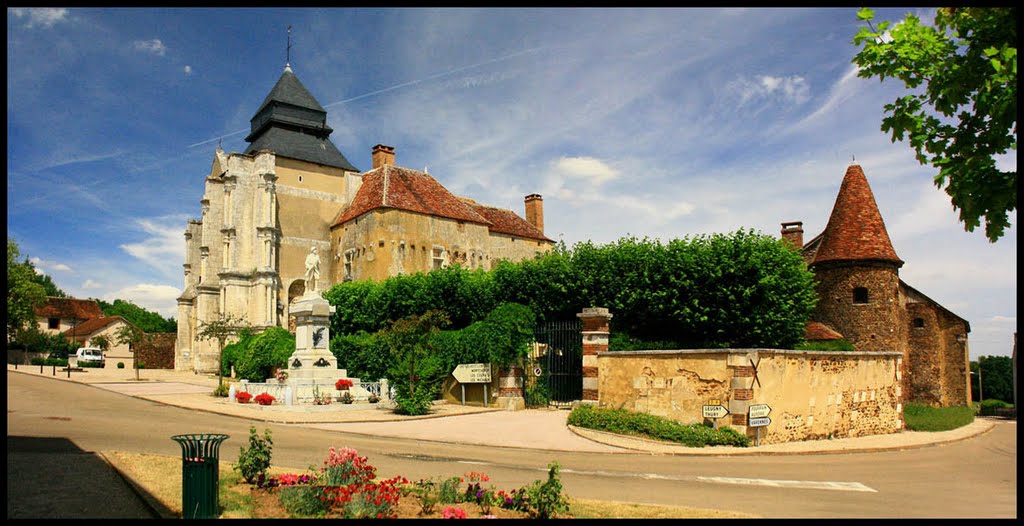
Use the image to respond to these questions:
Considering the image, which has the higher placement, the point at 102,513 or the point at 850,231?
the point at 850,231

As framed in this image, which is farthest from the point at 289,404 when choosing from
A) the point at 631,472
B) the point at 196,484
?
the point at 196,484

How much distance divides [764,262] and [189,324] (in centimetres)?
4357

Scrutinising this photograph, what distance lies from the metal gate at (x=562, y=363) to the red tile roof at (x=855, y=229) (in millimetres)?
13368

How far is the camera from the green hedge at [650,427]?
14234mm

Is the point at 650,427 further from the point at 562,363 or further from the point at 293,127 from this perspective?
the point at 293,127

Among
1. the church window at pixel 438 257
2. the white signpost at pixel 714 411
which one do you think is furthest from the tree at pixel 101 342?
the white signpost at pixel 714 411

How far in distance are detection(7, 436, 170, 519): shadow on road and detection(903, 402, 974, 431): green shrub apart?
21090 millimetres

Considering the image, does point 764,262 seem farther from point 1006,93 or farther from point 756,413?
point 1006,93

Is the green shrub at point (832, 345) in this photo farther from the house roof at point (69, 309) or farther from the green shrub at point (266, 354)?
the house roof at point (69, 309)

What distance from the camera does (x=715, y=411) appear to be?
14.5 metres

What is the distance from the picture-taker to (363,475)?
8000 millimetres

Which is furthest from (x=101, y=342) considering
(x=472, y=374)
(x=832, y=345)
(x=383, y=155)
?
(x=832, y=345)

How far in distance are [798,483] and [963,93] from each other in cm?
580

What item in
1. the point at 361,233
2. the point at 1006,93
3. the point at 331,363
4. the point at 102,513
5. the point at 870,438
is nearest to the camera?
the point at 1006,93
